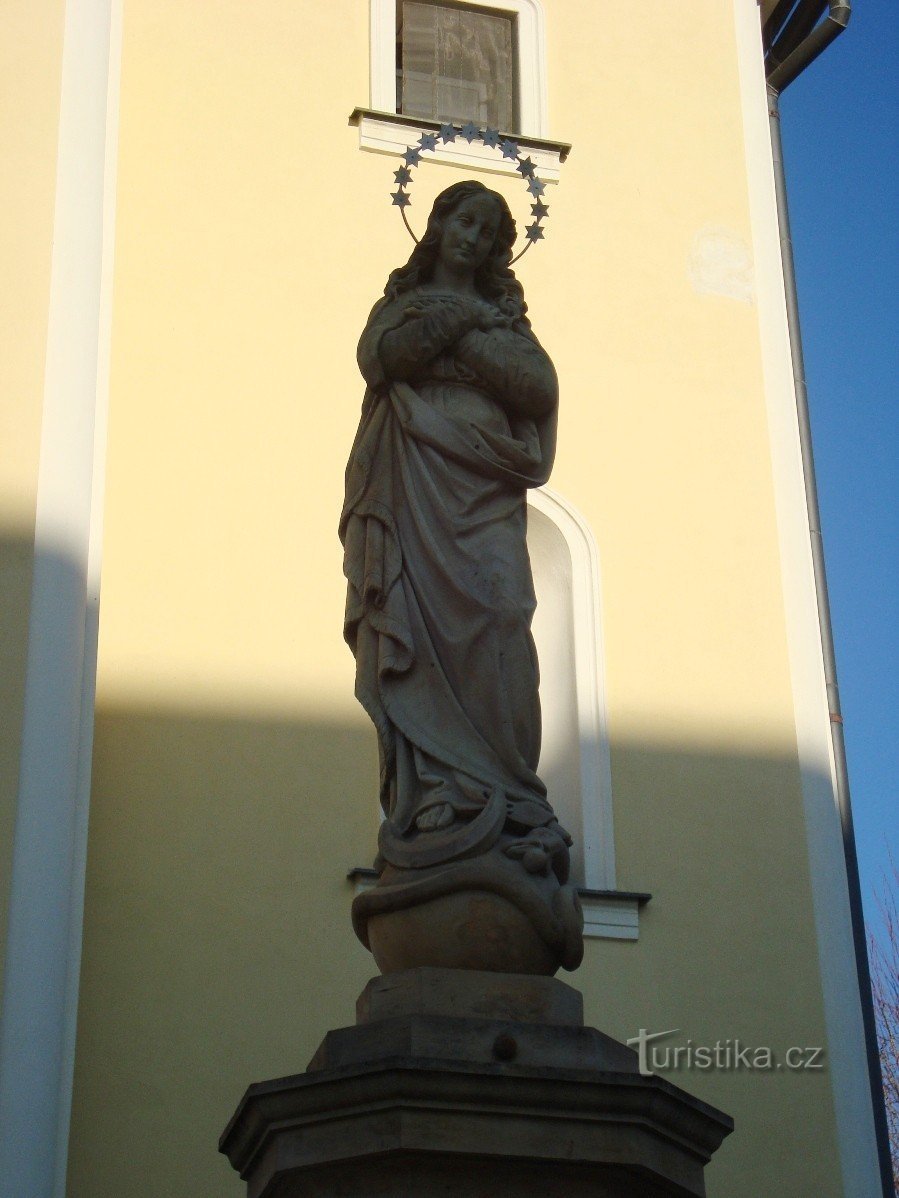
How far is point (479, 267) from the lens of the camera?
6641mm

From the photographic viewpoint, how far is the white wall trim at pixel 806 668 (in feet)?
32.9

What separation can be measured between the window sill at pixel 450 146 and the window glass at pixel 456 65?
39 cm

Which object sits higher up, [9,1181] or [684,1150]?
[9,1181]

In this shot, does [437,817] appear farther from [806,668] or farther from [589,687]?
[806,668]

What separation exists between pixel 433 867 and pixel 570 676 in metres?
5.37

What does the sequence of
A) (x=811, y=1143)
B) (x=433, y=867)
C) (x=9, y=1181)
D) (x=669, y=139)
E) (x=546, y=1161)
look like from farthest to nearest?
1. (x=669, y=139)
2. (x=811, y=1143)
3. (x=9, y=1181)
4. (x=433, y=867)
5. (x=546, y=1161)

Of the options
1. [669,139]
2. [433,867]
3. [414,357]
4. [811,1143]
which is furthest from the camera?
[669,139]

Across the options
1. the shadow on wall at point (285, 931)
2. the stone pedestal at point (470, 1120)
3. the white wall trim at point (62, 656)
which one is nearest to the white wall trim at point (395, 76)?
the white wall trim at point (62, 656)

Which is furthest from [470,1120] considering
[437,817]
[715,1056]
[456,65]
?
[456,65]

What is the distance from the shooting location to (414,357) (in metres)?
6.29

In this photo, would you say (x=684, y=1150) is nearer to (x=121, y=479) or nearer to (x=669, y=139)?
(x=121, y=479)

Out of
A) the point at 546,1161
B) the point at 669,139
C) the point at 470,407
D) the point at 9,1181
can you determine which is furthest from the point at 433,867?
the point at 669,139

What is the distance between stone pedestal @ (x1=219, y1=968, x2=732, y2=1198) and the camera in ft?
16.0

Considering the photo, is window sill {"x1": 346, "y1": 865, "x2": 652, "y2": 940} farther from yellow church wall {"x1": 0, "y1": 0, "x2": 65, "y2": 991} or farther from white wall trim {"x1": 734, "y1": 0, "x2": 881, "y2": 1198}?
yellow church wall {"x1": 0, "y1": 0, "x2": 65, "y2": 991}
